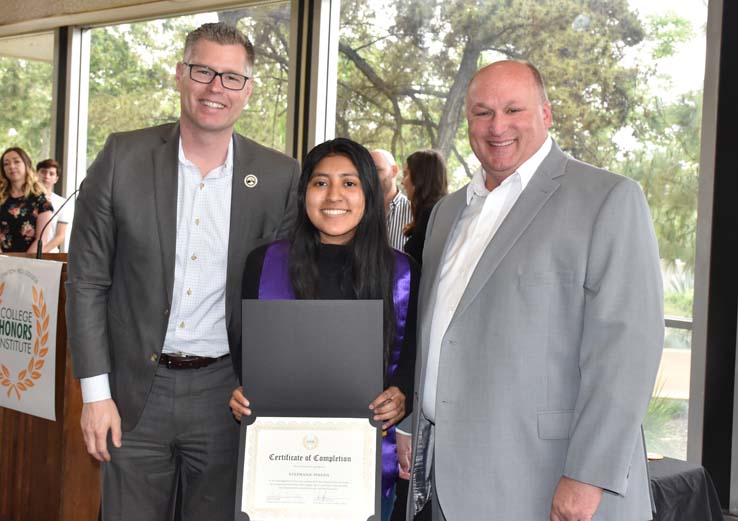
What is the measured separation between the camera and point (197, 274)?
231 centimetres

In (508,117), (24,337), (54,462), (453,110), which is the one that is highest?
(453,110)

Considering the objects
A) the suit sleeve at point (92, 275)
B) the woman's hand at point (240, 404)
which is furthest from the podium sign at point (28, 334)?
the woman's hand at point (240, 404)

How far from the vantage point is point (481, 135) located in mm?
2109

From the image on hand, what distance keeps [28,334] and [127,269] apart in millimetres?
1479

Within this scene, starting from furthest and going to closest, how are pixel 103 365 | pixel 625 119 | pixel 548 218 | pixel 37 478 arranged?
pixel 625 119 < pixel 37 478 < pixel 103 365 < pixel 548 218

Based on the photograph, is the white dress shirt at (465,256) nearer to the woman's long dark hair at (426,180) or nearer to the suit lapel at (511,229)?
the suit lapel at (511,229)

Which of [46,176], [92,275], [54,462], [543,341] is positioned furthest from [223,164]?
[46,176]

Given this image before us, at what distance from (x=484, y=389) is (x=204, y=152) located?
1.05 meters

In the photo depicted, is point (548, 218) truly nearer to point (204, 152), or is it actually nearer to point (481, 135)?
point (481, 135)

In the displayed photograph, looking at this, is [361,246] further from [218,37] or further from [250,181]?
[218,37]

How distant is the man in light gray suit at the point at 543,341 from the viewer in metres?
1.81

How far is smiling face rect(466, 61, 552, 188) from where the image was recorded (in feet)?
6.78

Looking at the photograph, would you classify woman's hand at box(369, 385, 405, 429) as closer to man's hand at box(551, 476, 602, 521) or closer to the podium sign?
man's hand at box(551, 476, 602, 521)

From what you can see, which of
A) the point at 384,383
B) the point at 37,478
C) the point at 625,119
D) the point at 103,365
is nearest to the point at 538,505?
the point at 384,383
